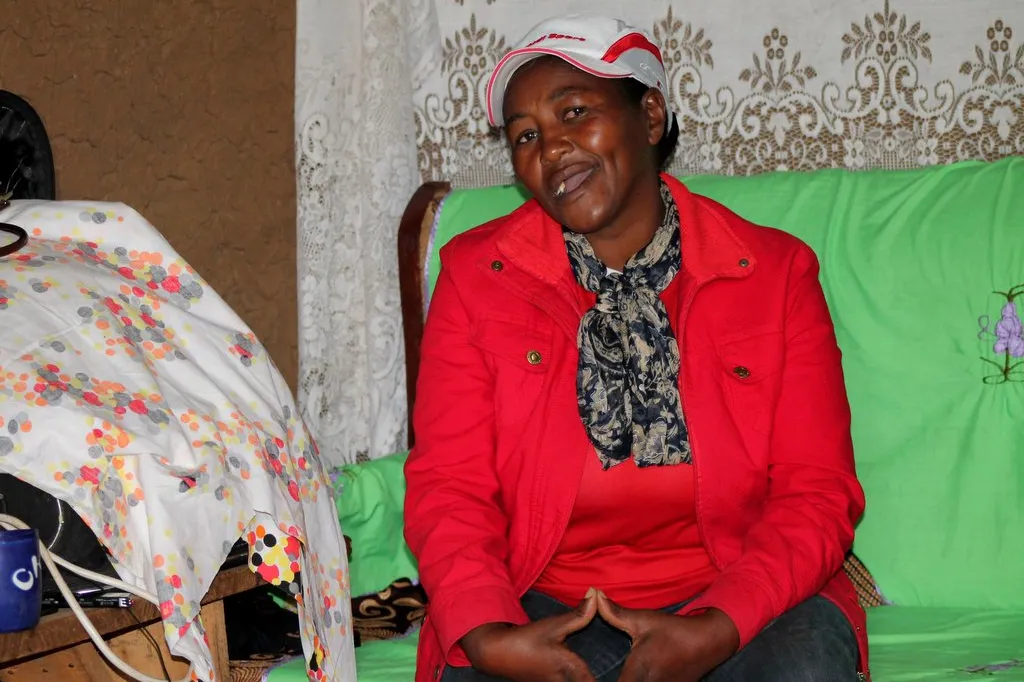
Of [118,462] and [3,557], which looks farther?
[118,462]

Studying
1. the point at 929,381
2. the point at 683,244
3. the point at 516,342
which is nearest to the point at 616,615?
the point at 516,342

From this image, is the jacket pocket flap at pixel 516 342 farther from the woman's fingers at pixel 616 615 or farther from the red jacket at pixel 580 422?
the woman's fingers at pixel 616 615

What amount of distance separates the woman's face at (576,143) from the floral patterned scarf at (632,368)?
0.09 meters

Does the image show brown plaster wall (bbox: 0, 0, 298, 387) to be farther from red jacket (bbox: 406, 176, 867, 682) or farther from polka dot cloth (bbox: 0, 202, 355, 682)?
red jacket (bbox: 406, 176, 867, 682)

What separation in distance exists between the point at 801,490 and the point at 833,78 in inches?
36.7

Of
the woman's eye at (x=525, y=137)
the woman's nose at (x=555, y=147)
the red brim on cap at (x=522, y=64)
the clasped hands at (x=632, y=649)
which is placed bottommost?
the clasped hands at (x=632, y=649)

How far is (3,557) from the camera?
1.18m

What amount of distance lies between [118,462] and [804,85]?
139cm

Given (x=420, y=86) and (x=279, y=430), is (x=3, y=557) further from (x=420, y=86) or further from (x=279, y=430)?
(x=420, y=86)

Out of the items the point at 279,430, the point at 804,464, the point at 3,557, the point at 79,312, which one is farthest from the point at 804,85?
the point at 3,557

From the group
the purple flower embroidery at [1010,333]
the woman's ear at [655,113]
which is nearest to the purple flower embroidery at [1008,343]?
the purple flower embroidery at [1010,333]

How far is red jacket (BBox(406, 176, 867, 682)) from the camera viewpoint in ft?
4.91

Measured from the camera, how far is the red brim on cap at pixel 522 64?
159 cm

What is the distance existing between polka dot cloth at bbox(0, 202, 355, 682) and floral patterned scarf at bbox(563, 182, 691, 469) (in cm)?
38
